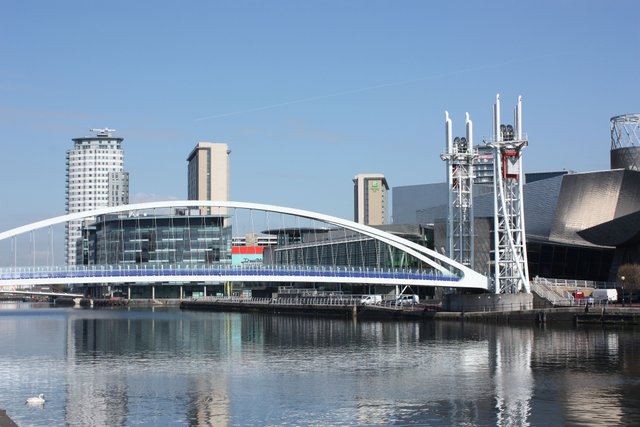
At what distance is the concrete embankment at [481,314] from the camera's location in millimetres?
68438

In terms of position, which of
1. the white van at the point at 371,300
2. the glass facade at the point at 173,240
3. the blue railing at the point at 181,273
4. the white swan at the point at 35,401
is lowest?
the white swan at the point at 35,401

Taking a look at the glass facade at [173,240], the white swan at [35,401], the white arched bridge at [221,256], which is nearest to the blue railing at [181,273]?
the white arched bridge at [221,256]

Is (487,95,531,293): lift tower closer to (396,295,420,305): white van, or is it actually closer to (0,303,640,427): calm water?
(0,303,640,427): calm water

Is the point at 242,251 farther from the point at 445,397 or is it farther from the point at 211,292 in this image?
the point at 445,397

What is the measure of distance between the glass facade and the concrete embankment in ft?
141

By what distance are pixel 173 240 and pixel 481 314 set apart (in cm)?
8300

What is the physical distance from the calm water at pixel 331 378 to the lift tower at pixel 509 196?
938 cm

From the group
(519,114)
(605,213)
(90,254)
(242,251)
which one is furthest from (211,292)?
(519,114)

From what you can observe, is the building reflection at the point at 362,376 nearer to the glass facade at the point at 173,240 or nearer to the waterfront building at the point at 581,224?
the waterfront building at the point at 581,224

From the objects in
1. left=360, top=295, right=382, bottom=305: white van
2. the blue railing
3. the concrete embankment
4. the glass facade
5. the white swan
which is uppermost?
the glass facade

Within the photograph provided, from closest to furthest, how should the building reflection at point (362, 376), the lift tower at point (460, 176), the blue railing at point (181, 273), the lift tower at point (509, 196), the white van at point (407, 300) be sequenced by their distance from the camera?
the building reflection at point (362, 376) < the blue railing at point (181, 273) < the lift tower at point (509, 196) < the lift tower at point (460, 176) < the white van at point (407, 300)

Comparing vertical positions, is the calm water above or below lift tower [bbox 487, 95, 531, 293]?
below

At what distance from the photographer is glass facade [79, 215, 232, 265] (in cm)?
15250

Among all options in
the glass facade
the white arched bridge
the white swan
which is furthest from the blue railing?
the glass facade
